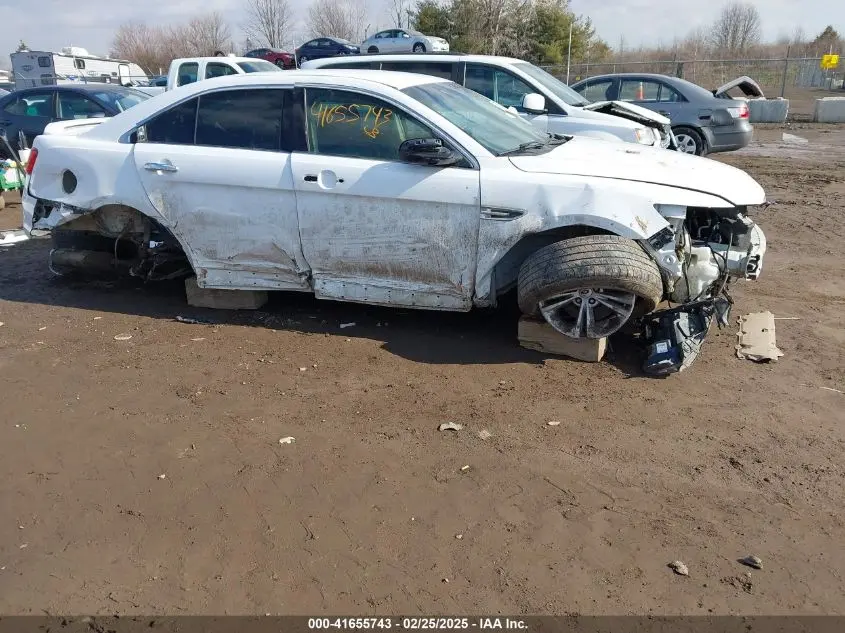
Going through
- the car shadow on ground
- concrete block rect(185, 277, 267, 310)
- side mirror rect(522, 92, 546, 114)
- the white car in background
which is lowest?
the car shadow on ground

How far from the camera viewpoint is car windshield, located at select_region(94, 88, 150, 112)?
11.1 meters

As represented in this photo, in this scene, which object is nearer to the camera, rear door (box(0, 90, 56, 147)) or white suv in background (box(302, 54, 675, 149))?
white suv in background (box(302, 54, 675, 149))

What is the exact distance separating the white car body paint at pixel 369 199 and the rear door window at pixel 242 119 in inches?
2.8

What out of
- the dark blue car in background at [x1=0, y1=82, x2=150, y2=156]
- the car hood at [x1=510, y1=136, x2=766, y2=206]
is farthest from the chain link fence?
the car hood at [x1=510, y1=136, x2=766, y2=206]

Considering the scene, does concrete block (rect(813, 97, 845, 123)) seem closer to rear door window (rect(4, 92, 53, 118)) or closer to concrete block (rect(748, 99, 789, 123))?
concrete block (rect(748, 99, 789, 123))

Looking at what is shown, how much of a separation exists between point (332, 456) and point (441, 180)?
6.23 feet

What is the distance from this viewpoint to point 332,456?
3.55 meters

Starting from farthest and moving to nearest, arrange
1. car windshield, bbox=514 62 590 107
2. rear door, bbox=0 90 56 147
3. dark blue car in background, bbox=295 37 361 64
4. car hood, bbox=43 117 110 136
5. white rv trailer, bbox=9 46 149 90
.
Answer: dark blue car in background, bbox=295 37 361 64
white rv trailer, bbox=9 46 149 90
rear door, bbox=0 90 56 147
car windshield, bbox=514 62 590 107
car hood, bbox=43 117 110 136

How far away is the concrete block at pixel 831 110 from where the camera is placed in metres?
21.5

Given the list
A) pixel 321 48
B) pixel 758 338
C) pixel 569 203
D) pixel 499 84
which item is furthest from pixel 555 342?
pixel 321 48

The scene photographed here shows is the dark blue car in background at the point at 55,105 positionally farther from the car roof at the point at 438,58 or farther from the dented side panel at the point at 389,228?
the dented side panel at the point at 389,228

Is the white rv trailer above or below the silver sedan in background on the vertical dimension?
above

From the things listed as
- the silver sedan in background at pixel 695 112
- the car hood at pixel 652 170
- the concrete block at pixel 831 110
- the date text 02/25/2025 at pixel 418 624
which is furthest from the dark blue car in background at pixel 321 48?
the date text 02/25/2025 at pixel 418 624

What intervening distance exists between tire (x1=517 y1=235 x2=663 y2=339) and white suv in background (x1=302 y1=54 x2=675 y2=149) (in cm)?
434
